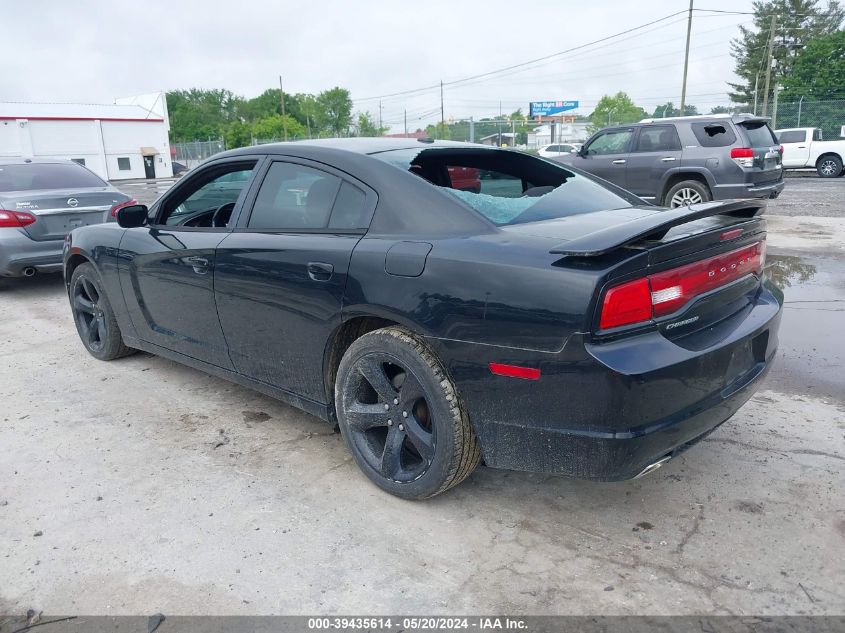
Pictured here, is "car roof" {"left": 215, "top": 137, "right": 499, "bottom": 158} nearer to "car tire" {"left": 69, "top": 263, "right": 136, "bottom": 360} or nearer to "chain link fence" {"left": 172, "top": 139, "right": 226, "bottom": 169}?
"car tire" {"left": 69, "top": 263, "right": 136, "bottom": 360}

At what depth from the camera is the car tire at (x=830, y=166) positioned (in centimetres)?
2241

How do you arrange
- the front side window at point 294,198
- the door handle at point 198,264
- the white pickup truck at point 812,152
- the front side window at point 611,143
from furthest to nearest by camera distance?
1. the white pickup truck at point 812,152
2. the front side window at point 611,143
3. the door handle at point 198,264
4. the front side window at point 294,198

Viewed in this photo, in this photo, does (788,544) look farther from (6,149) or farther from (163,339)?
(6,149)

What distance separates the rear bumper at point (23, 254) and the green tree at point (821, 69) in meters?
48.4

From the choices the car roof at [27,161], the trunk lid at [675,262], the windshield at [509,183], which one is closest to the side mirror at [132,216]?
the windshield at [509,183]

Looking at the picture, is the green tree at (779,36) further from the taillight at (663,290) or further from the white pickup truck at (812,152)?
the taillight at (663,290)

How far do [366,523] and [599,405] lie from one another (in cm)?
114

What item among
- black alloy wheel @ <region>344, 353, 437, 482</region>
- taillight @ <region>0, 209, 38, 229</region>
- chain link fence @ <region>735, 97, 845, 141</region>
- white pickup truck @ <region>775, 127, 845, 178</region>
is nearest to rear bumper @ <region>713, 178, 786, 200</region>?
black alloy wheel @ <region>344, 353, 437, 482</region>

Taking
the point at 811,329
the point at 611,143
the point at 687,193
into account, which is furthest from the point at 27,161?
the point at 687,193

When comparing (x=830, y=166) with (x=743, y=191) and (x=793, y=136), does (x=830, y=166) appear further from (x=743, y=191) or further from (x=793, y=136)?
(x=743, y=191)

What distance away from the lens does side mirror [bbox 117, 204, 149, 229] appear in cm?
419

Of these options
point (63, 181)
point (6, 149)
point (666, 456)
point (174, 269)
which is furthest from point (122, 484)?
point (6, 149)

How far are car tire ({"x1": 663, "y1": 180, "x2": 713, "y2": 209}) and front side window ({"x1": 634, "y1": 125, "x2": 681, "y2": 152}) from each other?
61 cm

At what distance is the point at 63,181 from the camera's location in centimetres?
773
